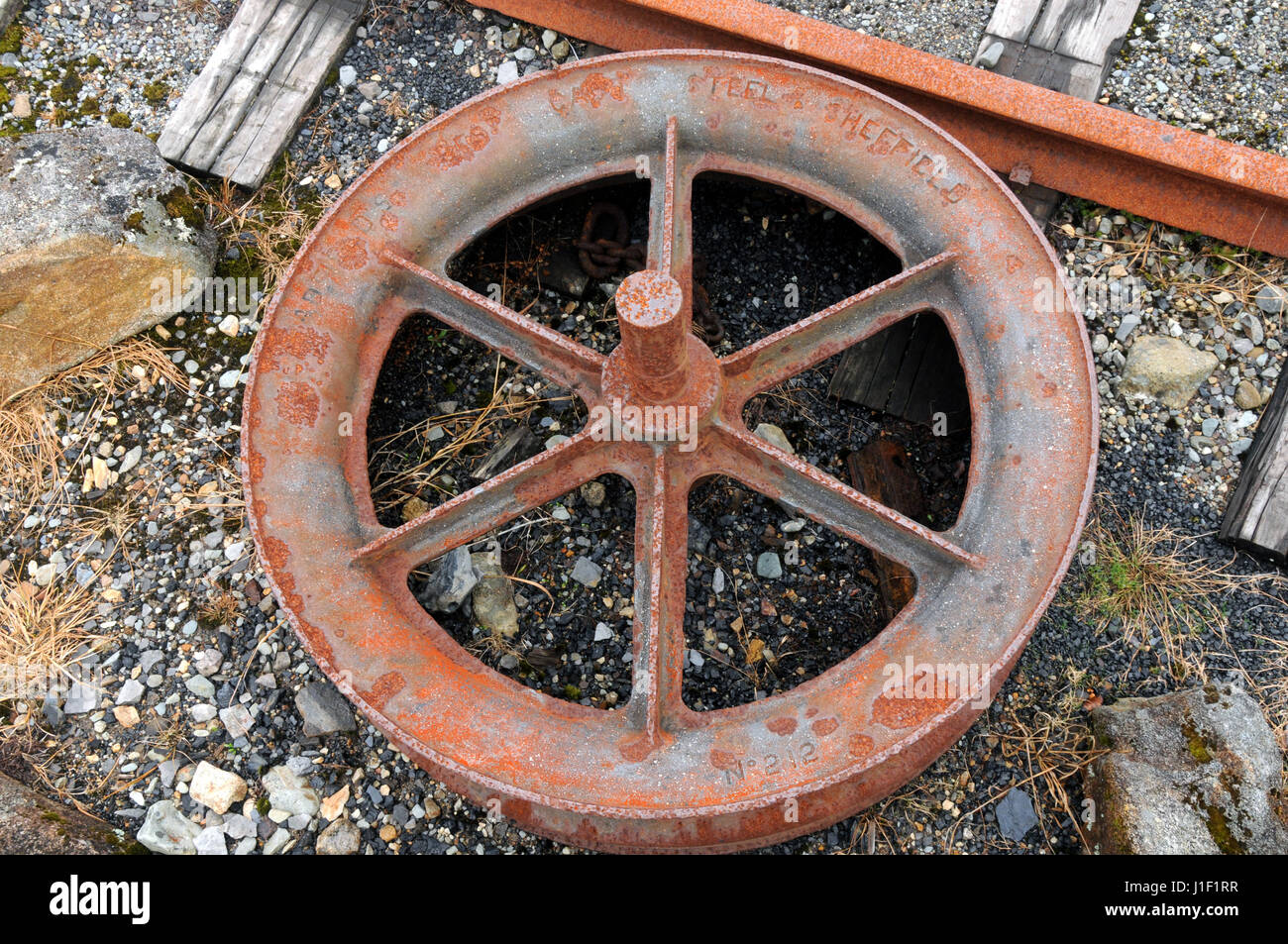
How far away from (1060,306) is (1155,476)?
1142 mm

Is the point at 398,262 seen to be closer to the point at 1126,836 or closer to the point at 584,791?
the point at 584,791

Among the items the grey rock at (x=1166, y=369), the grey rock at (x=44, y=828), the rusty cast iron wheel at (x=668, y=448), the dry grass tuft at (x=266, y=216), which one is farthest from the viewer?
the dry grass tuft at (x=266, y=216)

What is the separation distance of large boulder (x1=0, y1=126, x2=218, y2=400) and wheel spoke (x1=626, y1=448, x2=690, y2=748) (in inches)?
95.1

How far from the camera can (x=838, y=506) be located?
2.90m

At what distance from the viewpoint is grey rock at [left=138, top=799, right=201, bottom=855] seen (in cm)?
334

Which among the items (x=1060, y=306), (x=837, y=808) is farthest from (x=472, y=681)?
(x=1060, y=306)

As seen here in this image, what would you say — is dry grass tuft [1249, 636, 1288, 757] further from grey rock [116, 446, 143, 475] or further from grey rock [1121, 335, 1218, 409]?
grey rock [116, 446, 143, 475]

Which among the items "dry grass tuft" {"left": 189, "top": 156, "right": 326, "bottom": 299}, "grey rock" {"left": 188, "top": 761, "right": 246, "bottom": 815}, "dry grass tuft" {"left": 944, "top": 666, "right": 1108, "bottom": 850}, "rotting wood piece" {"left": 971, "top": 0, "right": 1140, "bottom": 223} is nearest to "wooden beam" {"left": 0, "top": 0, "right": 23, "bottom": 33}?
"dry grass tuft" {"left": 189, "top": 156, "right": 326, "bottom": 299}

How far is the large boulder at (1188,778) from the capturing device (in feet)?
9.91

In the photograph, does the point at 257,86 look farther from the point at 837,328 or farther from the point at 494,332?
the point at 837,328

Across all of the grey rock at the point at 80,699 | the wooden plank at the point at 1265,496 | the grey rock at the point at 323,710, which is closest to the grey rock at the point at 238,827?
the grey rock at the point at 323,710

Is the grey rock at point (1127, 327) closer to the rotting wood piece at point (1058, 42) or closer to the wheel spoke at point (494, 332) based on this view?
the rotting wood piece at point (1058, 42)

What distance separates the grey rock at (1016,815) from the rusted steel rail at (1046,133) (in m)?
2.35

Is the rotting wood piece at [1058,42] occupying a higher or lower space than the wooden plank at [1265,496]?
higher
